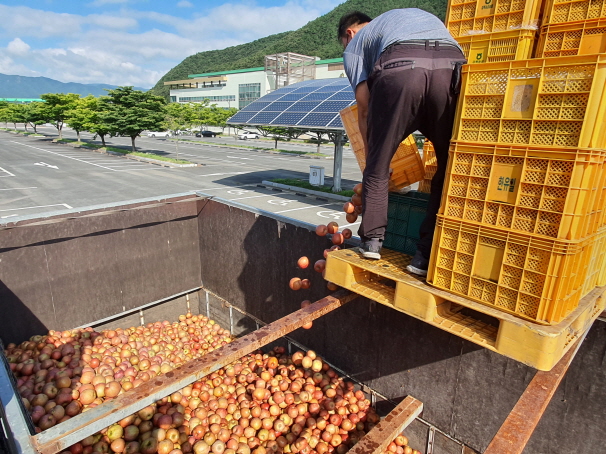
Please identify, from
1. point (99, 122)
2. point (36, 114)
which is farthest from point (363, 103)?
point (36, 114)

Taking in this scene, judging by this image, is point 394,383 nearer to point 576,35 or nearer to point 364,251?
point 364,251

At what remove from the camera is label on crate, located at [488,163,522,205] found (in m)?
2.54

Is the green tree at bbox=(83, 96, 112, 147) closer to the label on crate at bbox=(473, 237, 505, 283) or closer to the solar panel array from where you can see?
the solar panel array

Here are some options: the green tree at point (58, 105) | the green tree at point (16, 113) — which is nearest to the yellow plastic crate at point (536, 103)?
the green tree at point (58, 105)

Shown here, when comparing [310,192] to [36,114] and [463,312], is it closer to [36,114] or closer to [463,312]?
[463,312]

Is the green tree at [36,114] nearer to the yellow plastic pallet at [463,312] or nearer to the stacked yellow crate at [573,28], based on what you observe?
the yellow plastic pallet at [463,312]

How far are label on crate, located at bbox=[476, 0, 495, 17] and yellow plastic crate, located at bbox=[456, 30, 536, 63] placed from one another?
17 centimetres

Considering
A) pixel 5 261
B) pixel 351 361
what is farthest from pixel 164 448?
pixel 5 261

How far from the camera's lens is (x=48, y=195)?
60.7 ft

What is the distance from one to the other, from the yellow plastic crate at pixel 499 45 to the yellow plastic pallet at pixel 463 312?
6.65 ft

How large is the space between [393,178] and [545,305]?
2029mm

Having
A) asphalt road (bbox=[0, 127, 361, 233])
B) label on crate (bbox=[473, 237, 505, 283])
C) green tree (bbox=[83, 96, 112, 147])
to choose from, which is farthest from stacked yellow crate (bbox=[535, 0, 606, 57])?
green tree (bbox=[83, 96, 112, 147])

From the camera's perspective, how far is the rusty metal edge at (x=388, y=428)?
3339 mm

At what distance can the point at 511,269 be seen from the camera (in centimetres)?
260
